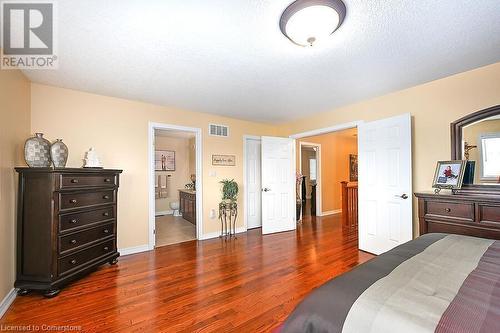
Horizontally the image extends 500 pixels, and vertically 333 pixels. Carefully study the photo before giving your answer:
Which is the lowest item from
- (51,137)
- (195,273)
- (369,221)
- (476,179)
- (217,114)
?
(195,273)

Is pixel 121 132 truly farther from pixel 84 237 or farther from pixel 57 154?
pixel 84 237

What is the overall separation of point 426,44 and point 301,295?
2.56 m

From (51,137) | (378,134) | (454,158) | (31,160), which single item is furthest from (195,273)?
(454,158)

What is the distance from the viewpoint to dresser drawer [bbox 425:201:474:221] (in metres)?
2.12

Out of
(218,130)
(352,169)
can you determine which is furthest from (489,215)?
(352,169)

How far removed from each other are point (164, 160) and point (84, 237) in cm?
430

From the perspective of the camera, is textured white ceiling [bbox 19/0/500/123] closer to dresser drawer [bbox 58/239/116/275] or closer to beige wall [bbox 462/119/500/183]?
beige wall [bbox 462/119/500/183]

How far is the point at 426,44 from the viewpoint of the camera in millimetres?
1960

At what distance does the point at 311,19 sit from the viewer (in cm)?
156

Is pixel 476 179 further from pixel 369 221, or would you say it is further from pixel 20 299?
pixel 20 299

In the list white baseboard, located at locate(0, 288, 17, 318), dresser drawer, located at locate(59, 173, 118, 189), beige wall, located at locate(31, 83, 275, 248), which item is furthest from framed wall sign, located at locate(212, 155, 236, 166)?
white baseboard, located at locate(0, 288, 17, 318)

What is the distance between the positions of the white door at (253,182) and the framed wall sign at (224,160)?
1.66 ft

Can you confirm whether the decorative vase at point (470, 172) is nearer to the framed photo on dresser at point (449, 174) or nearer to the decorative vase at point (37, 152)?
the framed photo on dresser at point (449, 174)

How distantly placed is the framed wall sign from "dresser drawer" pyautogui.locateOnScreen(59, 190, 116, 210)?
1826 millimetres
